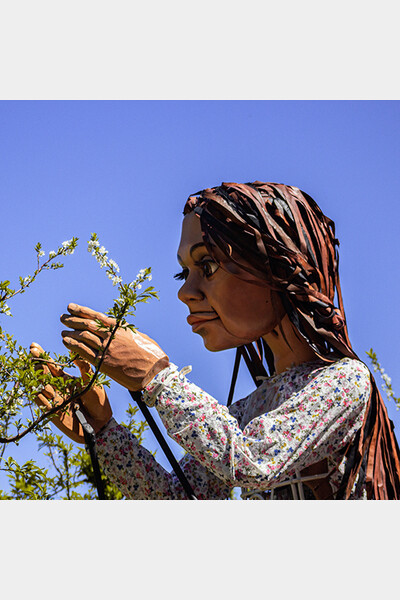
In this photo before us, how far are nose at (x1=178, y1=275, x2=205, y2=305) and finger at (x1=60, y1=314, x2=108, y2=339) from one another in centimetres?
35

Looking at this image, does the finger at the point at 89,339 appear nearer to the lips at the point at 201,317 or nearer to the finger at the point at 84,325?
the finger at the point at 84,325

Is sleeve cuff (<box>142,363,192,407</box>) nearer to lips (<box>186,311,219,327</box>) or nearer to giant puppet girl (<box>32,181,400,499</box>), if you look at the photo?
giant puppet girl (<box>32,181,400,499</box>)

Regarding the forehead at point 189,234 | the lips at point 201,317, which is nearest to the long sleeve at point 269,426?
the lips at point 201,317

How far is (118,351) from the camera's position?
2.05 metres

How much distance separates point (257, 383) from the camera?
2.59 metres

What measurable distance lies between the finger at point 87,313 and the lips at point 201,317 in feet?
1.06

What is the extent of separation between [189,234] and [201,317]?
0.29m

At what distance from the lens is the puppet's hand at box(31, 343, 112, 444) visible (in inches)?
87.7

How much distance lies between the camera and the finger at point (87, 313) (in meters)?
2.07

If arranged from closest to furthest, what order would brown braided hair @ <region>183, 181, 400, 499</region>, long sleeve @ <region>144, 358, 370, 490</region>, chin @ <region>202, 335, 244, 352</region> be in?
long sleeve @ <region>144, 358, 370, 490</region> < brown braided hair @ <region>183, 181, 400, 499</region> < chin @ <region>202, 335, 244, 352</region>

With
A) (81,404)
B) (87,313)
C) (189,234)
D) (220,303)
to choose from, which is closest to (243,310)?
(220,303)

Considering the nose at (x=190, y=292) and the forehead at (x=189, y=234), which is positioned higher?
the forehead at (x=189, y=234)

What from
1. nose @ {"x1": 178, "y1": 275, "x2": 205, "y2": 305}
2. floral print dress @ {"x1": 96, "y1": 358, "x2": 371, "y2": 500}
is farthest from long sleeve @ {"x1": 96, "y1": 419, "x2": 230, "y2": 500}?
nose @ {"x1": 178, "y1": 275, "x2": 205, "y2": 305}

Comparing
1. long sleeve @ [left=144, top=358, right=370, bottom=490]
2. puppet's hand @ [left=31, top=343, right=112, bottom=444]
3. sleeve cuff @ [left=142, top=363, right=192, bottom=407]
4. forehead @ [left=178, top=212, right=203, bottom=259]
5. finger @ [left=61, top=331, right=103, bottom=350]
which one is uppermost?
forehead @ [left=178, top=212, right=203, bottom=259]
